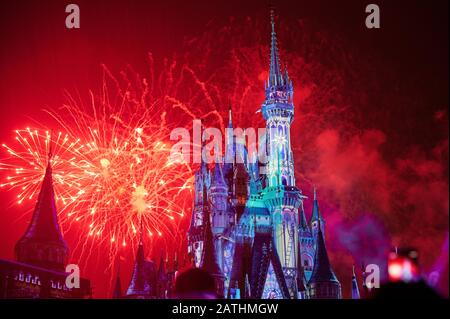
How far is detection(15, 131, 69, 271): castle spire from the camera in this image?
211ft

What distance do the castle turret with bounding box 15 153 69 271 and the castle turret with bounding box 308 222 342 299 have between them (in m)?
24.9

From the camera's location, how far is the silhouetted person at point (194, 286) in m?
43.1

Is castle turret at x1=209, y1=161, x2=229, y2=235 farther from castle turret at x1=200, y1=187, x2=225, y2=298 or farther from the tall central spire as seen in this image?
the tall central spire

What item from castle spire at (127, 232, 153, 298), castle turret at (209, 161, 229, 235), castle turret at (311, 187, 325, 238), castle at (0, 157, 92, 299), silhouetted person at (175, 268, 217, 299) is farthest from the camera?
castle turret at (311, 187, 325, 238)

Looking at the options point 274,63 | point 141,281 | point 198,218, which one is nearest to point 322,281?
point 198,218

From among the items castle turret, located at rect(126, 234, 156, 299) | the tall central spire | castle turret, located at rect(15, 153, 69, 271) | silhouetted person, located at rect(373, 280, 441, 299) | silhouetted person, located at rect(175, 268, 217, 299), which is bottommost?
silhouetted person, located at rect(373, 280, 441, 299)

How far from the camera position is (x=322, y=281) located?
69.6 metres

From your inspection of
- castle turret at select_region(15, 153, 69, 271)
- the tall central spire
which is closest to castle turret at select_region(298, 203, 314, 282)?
the tall central spire

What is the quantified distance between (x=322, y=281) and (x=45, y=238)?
27.6 meters

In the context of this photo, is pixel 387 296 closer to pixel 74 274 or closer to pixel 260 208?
pixel 74 274

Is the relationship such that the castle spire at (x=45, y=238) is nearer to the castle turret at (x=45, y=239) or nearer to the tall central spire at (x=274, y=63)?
the castle turret at (x=45, y=239)

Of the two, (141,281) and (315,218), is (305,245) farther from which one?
(141,281)
